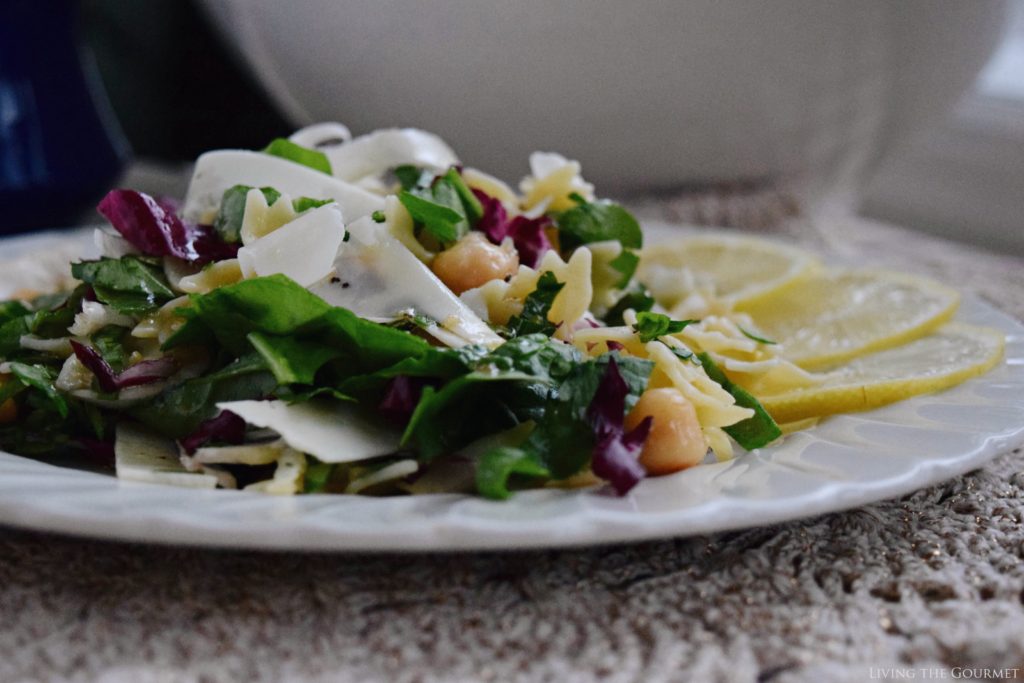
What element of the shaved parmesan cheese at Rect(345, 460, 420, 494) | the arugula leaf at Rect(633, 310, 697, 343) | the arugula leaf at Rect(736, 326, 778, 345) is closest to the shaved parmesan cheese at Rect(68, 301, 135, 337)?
the shaved parmesan cheese at Rect(345, 460, 420, 494)

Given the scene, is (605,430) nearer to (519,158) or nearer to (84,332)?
(84,332)

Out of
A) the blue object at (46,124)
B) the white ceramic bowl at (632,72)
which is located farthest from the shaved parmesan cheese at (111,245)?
the blue object at (46,124)

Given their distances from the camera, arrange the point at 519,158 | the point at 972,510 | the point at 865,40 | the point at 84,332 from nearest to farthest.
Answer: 1. the point at 972,510
2. the point at 84,332
3. the point at 865,40
4. the point at 519,158

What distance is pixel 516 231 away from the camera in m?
1.63

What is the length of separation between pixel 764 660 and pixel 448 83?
6.70ft

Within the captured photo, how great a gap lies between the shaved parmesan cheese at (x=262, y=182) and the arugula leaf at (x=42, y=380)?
32cm

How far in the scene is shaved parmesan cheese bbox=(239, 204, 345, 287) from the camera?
1311 millimetres

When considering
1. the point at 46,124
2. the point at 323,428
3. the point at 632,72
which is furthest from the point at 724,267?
the point at 46,124

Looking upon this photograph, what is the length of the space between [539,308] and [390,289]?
21 cm

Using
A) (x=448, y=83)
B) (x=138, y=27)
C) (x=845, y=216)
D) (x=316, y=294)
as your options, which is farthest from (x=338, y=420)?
(x=138, y=27)

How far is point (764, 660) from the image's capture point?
0.95m

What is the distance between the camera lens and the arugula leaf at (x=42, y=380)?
1.32 meters

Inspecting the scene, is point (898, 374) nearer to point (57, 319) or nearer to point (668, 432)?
point (668, 432)

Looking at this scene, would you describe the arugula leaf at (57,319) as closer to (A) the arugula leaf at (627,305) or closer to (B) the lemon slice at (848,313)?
(A) the arugula leaf at (627,305)
